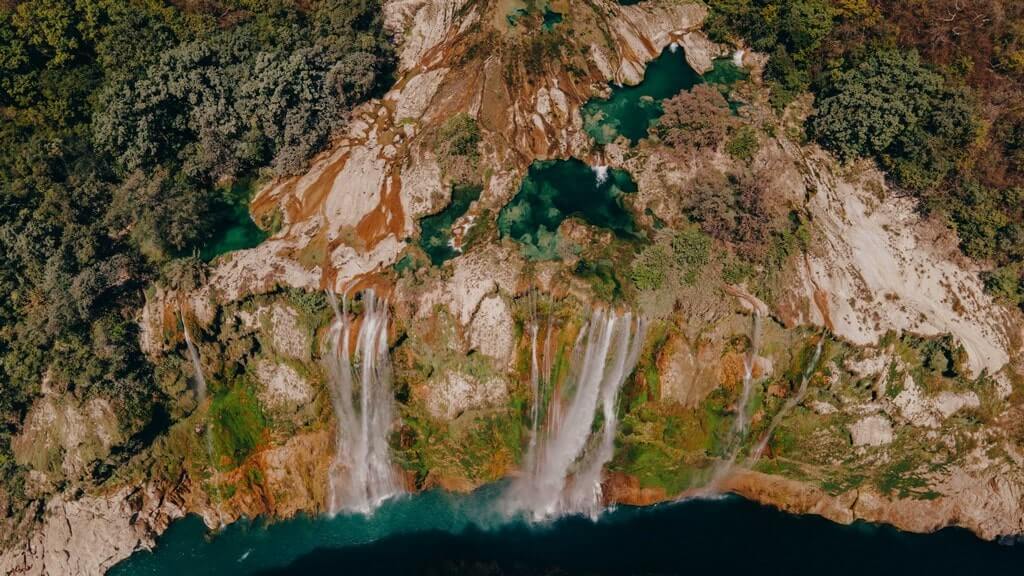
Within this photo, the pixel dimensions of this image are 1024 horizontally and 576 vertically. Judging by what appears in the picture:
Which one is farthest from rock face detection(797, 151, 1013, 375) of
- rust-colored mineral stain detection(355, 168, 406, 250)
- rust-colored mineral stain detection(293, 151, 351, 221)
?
rust-colored mineral stain detection(293, 151, 351, 221)

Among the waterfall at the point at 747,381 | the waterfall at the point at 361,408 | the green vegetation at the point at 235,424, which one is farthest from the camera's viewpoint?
the green vegetation at the point at 235,424

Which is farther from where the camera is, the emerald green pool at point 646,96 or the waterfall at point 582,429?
the emerald green pool at point 646,96

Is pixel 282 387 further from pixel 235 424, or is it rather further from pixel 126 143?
pixel 126 143

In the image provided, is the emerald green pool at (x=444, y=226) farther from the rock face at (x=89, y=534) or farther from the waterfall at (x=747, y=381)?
the rock face at (x=89, y=534)

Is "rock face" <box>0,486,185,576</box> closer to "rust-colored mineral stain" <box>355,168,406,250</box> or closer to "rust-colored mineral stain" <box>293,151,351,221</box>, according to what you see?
"rust-colored mineral stain" <box>293,151,351,221</box>

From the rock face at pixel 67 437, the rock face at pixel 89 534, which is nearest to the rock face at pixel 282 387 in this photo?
the rock face at pixel 67 437

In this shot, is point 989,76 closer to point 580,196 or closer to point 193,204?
point 580,196

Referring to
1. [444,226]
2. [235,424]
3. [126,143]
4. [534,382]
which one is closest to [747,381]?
[534,382]
